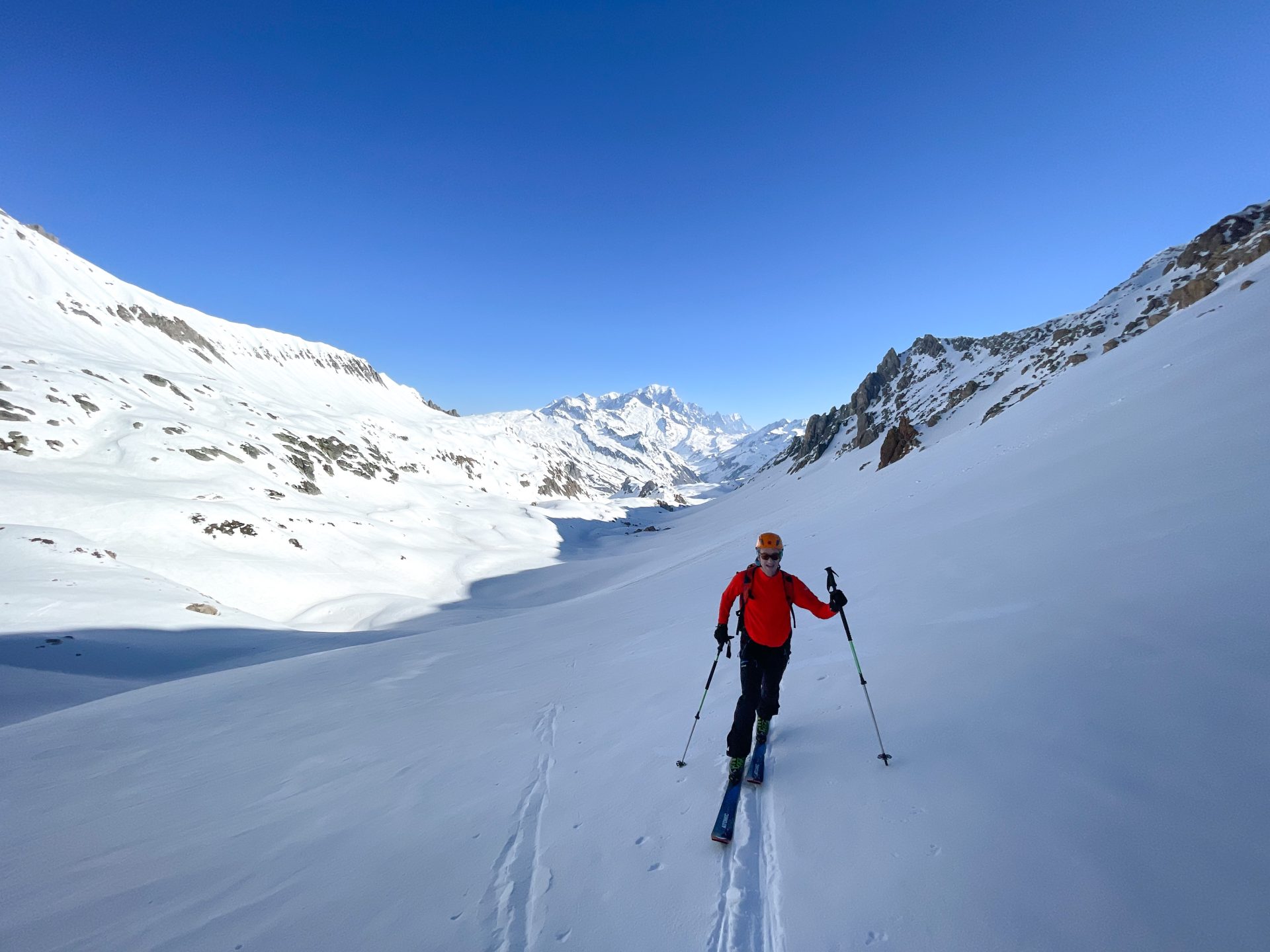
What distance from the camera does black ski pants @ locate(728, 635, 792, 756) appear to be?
16.4 feet

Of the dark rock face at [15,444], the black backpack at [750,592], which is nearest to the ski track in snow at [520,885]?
the black backpack at [750,592]

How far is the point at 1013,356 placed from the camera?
284 ft

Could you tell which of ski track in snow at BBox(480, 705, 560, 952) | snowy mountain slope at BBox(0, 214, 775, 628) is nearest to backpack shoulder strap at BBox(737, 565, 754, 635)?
ski track in snow at BBox(480, 705, 560, 952)

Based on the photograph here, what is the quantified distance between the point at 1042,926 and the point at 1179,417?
11.1 metres

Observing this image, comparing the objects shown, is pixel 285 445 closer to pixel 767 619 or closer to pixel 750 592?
pixel 750 592

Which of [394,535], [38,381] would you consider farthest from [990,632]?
[38,381]

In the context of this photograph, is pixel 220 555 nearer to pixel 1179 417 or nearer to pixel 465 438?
pixel 1179 417

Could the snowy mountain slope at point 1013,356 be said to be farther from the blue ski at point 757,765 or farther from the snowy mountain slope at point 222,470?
the snowy mountain slope at point 222,470

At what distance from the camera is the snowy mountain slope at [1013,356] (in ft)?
161

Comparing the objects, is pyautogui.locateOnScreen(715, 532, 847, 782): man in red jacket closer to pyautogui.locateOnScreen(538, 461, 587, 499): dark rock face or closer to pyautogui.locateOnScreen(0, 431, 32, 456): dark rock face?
pyautogui.locateOnScreen(0, 431, 32, 456): dark rock face

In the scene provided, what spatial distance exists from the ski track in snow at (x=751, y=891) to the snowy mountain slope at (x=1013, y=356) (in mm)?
34646

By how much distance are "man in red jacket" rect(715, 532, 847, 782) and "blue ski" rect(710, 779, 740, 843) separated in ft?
1.91

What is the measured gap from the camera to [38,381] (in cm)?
5031

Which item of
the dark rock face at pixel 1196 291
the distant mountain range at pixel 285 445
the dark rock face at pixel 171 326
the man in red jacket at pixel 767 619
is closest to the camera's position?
the man in red jacket at pixel 767 619
